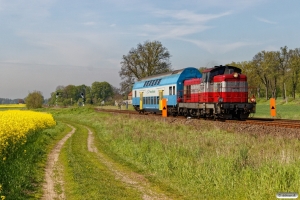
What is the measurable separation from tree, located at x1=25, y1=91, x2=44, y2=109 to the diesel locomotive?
53.6 meters

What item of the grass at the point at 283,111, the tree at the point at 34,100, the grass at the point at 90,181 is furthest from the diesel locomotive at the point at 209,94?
the tree at the point at 34,100

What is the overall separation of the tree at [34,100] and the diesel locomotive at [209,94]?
53604 mm

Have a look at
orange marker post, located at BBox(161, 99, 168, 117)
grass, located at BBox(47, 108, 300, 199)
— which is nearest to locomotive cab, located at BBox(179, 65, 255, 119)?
orange marker post, located at BBox(161, 99, 168, 117)

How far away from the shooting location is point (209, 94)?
26.4 meters

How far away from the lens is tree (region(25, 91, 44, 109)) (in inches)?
3297

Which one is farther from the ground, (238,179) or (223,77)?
(223,77)

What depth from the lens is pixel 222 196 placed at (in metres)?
8.33

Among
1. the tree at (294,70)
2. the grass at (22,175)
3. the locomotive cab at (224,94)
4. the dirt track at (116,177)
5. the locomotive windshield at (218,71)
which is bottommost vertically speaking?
the dirt track at (116,177)

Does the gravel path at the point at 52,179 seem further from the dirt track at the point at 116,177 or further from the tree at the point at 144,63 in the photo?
the tree at the point at 144,63

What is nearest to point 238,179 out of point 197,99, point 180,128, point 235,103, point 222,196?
point 222,196

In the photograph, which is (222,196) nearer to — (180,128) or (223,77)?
(180,128)

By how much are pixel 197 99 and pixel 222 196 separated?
20.5 m

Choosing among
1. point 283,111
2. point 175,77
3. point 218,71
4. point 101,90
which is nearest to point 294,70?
point 283,111

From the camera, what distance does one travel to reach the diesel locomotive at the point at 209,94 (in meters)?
25.0
